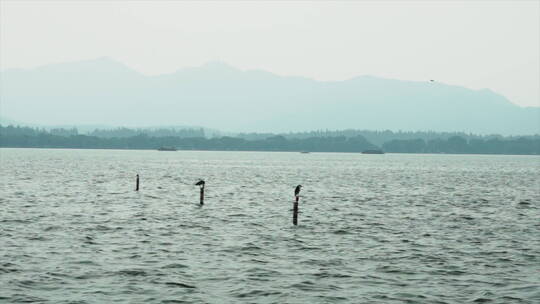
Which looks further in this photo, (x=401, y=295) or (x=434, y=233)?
(x=434, y=233)

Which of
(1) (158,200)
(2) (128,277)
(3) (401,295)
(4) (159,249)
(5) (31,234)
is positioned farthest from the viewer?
(1) (158,200)

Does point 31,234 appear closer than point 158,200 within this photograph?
Yes

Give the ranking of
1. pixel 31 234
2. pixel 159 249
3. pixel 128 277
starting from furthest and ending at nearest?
1. pixel 31 234
2. pixel 159 249
3. pixel 128 277

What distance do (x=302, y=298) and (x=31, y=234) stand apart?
21.1m

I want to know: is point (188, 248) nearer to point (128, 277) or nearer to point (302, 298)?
point (128, 277)

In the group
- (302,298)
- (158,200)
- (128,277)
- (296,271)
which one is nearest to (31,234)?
(128,277)

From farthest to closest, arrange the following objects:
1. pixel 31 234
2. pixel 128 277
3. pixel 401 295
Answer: pixel 31 234 → pixel 128 277 → pixel 401 295

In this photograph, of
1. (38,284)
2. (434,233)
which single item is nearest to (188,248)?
(38,284)

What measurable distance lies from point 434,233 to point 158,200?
33415mm

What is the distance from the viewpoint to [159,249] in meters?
36.1

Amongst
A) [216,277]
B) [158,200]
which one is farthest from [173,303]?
[158,200]

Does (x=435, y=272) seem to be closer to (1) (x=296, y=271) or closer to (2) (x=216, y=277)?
(1) (x=296, y=271)

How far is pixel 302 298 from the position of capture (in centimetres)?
2559

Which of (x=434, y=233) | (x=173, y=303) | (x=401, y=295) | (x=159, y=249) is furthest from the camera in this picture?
(x=434, y=233)
